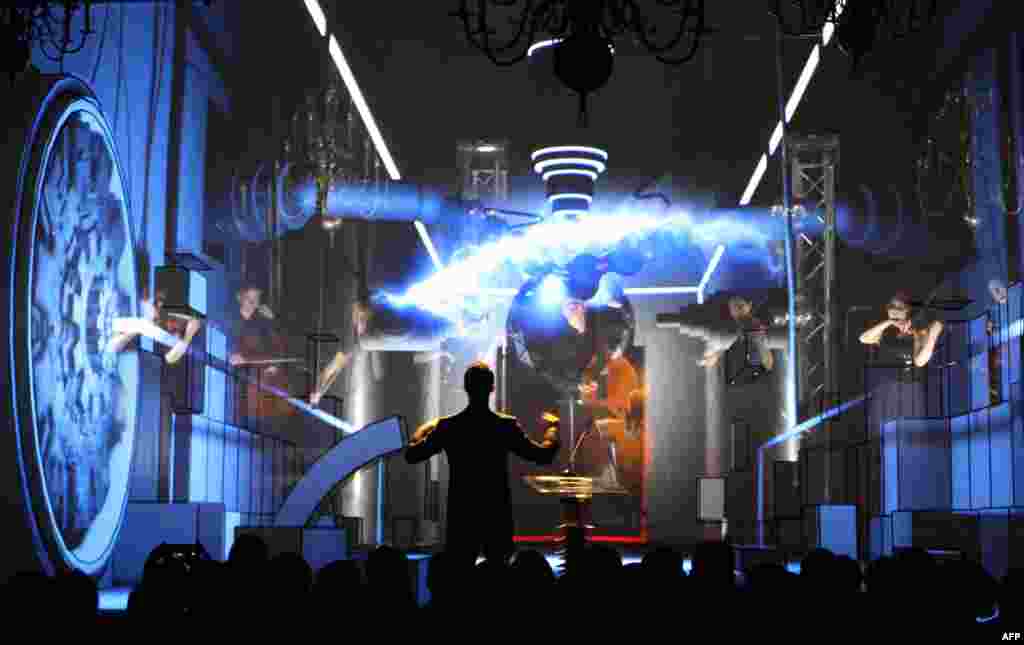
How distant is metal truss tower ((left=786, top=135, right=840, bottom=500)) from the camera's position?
13.7 metres

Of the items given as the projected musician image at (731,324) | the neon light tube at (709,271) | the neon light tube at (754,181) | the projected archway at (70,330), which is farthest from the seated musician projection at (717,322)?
the projected archway at (70,330)

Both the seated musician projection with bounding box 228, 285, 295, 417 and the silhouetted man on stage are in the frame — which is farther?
the seated musician projection with bounding box 228, 285, 295, 417

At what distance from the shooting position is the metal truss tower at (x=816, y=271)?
13.7 metres

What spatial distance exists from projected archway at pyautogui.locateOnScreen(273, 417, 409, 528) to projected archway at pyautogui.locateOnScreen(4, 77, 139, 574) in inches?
41.7

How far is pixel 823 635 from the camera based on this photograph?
287 cm

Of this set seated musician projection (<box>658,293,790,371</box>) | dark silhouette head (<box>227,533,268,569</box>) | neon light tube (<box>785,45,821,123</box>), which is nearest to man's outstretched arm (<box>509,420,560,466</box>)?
dark silhouette head (<box>227,533,268,569</box>)

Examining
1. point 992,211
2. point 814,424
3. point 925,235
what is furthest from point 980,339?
point 814,424

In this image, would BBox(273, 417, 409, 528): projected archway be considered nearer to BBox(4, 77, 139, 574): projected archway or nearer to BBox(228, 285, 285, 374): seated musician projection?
BBox(4, 77, 139, 574): projected archway

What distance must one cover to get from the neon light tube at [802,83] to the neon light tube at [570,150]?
7.24ft

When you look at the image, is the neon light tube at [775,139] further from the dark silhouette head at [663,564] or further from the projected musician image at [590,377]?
the dark silhouette head at [663,564]

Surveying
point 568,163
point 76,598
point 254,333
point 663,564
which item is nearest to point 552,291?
point 568,163

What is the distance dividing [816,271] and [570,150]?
10.4 feet

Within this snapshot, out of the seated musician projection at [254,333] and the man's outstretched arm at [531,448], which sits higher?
the seated musician projection at [254,333]

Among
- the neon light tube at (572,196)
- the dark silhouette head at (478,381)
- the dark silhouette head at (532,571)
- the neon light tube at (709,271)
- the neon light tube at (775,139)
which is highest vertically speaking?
the neon light tube at (775,139)
